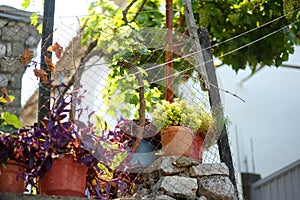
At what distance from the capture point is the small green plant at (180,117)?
10.6 feet

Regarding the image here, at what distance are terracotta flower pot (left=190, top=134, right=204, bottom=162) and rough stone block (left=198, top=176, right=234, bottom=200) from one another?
0.53 ft

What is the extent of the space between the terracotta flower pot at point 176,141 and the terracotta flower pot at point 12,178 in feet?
2.85

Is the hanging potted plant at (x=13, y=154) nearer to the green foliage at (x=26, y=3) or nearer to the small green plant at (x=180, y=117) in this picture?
the small green plant at (x=180, y=117)

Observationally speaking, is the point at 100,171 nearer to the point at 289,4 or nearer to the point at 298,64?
the point at 289,4

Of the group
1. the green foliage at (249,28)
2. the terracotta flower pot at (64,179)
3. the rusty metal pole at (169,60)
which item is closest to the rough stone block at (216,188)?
the rusty metal pole at (169,60)

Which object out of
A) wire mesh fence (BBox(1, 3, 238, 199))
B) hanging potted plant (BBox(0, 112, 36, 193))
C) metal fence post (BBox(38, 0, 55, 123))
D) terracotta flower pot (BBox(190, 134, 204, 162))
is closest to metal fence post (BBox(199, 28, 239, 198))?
wire mesh fence (BBox(1, 3, 238, 199))

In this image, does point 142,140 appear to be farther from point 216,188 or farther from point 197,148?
point 216,188

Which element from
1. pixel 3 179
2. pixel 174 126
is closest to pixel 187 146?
pixel 174 126

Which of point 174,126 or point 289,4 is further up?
point 289,4

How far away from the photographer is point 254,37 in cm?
455

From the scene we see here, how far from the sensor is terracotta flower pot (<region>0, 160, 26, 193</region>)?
256 centimetres

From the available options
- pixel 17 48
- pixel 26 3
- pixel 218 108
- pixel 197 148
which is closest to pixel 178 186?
pixel 197 148

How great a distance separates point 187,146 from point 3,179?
1049mm

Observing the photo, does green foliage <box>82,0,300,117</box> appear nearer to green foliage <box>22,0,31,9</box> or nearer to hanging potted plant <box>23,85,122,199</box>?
green foliage <box>22,0,31,9</box>
